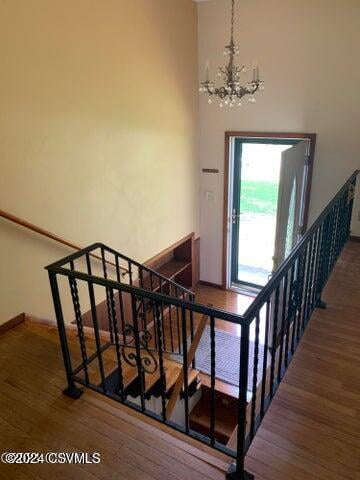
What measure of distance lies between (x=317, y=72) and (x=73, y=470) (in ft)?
15.1

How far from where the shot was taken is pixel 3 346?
2611 mm

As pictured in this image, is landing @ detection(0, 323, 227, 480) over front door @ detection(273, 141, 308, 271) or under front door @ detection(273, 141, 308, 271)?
under

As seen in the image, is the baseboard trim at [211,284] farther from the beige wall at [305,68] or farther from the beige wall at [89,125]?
the beige wall at [305,68]

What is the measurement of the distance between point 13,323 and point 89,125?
1.93m

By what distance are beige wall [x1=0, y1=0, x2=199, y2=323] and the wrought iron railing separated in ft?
1.30

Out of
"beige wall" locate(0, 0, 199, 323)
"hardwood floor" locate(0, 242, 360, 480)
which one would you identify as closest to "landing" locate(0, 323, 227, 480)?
"hardwood floor" locate(0, 242, 360, 480)

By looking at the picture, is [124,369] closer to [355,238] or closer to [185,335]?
[185,335]

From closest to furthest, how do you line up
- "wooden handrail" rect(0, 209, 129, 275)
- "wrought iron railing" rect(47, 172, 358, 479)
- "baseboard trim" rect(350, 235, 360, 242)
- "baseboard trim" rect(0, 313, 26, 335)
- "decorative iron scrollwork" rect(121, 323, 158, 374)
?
"wrought iron railing" rect(47, 172, 358, 479) < "decorative iron scrollwork" rect(121, 323, 158, 374) < "wooden handrail" rect(0, 209, 129, 275) < "baseboard trim" rect(0, 313, 26, 335) < "baseboard trim" rect(350, 235, 360, 242)

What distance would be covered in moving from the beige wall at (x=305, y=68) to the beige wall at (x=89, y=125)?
67 centimetres

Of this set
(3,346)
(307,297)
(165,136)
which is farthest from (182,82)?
(3,346)

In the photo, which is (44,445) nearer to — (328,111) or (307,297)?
(307,297)

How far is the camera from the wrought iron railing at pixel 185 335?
146cm

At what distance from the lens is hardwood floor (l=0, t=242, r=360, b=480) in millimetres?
1593

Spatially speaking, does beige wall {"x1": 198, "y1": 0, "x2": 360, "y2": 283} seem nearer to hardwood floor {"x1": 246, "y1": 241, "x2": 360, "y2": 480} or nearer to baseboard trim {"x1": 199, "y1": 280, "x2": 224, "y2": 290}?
baseboard trim {"x1": 199, "y1": 280, "x2": 224, "y2": 290}
